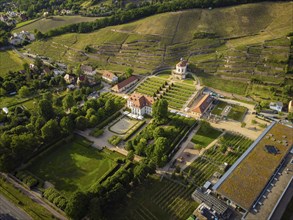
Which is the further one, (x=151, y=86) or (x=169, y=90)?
(x=151, y=86)

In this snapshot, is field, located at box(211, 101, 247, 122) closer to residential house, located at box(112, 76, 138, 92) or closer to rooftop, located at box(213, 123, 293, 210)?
rooftop, located at box(213, 123, 293, 210)

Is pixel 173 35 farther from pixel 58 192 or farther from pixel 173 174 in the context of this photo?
pixel 58 192

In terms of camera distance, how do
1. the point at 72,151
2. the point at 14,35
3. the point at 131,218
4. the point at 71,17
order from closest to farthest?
the point at 131,218 → the point at 72,151 → the point at 14,35 → the point at 71,17

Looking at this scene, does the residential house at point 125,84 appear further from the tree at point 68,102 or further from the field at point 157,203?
the field at point 157,203

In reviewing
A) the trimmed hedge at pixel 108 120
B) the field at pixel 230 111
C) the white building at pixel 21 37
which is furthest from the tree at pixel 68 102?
the white building at pixel 21 37

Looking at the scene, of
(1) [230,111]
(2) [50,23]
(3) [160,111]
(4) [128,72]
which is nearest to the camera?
(3) [160,111]

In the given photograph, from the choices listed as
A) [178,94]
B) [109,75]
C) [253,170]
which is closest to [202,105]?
[178,94]

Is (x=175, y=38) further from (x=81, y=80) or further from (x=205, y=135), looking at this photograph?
(x=205, y=135)

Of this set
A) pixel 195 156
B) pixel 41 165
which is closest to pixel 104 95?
pixel 41 165
